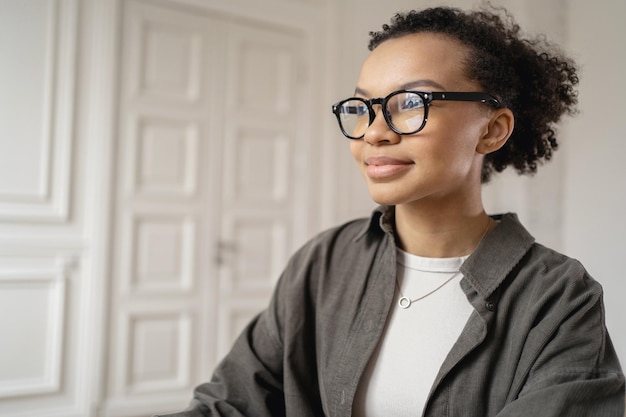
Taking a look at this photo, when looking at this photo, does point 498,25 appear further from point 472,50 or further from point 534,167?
point 534,167

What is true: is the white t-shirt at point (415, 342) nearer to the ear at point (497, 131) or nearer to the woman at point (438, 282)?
the woman at point (438, 282)

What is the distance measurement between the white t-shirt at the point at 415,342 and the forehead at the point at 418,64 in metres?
0.36

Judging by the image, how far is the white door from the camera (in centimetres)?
293

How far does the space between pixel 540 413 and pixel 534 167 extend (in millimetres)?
609

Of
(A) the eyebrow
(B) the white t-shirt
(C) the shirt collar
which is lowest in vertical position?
(B) the white t-shirt

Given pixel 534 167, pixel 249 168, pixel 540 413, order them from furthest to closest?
pixel 249 168
pixel 534 167
pixel 540 413

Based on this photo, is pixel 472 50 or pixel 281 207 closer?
pixel 472 50

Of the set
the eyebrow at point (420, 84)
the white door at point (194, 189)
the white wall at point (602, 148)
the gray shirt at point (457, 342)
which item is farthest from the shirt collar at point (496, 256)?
the white door at point (194, 189)

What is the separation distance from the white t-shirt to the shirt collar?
0.17 feet

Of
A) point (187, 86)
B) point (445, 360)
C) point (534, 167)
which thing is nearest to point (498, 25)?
point (534, 167)

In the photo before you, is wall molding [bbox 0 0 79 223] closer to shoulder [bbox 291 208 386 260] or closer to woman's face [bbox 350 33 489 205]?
shoulder [bbox 291 208 386 260]

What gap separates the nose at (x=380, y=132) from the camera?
96 cm

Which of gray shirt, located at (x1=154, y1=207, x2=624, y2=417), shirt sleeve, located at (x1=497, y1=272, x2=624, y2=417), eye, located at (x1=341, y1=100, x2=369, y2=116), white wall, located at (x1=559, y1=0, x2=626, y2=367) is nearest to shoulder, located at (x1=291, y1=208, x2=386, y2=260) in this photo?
gray shirt, located at (x1=154, y1=207, x2=624, y2=417)

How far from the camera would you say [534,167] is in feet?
4.03
